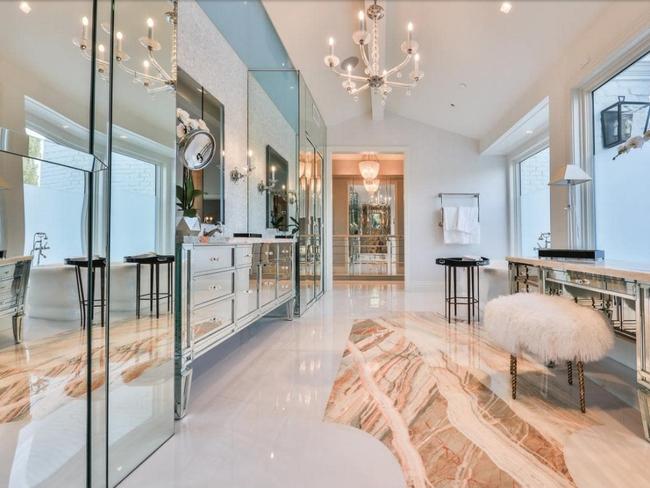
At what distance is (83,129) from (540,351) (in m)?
2.10

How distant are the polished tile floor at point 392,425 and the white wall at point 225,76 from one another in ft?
5.03

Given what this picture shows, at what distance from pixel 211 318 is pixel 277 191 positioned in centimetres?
248

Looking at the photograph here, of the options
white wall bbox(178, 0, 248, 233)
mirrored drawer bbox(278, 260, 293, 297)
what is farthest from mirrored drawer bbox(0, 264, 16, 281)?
mirrored drawer bbox(278, 260, 293, 297)

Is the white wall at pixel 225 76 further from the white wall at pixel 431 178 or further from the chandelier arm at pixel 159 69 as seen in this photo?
the white wall at pixel 431 178

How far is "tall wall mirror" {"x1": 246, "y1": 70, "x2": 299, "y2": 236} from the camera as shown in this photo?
387 centimetres

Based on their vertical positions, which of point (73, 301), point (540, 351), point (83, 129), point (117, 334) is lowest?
point (540, 351)

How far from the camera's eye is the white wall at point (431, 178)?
19.7ft

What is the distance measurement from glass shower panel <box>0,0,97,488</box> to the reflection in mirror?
2.97m

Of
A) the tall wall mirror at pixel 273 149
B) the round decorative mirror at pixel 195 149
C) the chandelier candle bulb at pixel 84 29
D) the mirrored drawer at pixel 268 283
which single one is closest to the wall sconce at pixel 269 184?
the tall wall mirror at pixel 273 149

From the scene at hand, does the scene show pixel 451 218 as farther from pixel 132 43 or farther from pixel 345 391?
pixel 132 43

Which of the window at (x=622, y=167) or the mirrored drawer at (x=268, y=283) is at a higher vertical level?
the window at (x=622, y=167)

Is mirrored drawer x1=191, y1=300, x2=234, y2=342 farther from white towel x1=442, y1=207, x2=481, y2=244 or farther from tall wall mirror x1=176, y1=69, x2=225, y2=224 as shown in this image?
white towel x1=442, y1=207, x2=481, y2=244

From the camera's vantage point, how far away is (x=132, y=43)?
128 centimetres

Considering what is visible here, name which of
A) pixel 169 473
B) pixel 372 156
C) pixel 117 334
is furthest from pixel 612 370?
pixel 372 156
